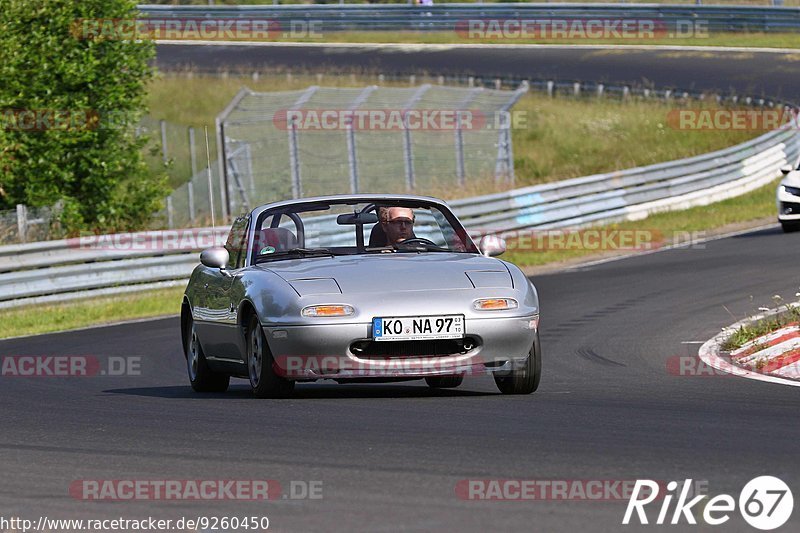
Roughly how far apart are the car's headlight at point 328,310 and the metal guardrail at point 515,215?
38.9 feet

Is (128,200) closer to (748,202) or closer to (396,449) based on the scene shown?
(748,202)

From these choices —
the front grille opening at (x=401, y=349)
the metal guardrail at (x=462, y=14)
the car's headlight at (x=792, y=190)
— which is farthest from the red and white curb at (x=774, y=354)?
the metal guardrail at (x=462, y=14)

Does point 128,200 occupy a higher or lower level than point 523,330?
lower

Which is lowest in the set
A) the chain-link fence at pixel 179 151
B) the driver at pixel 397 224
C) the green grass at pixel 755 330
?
the chain-link fence at pixel 179 151

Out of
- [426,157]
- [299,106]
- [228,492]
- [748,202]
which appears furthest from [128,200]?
[228,492]

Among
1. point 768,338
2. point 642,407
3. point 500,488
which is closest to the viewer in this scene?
point 500,488

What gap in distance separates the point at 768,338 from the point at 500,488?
20.5 feet

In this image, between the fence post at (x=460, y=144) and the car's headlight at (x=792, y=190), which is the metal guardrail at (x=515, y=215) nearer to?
the car's headlight at (x=792, y=190)

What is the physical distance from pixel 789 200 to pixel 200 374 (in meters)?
15.2

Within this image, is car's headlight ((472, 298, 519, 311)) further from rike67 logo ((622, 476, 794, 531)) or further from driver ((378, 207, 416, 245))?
rike67 logo ((622, 476, 794, 531))

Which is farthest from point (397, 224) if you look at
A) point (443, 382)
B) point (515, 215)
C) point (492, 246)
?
point (515, 215)

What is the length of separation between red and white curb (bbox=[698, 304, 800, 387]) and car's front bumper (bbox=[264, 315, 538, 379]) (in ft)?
6.61

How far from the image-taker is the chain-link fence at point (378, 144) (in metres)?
27.2

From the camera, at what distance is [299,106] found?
2659 centimetres
